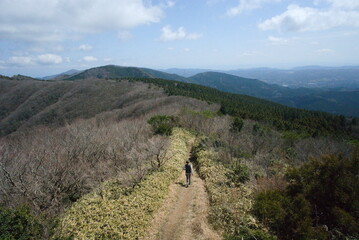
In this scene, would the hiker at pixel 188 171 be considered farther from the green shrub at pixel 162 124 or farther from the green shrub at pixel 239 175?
the green shrub at pixel 162 124

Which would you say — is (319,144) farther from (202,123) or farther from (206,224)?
(206,224)

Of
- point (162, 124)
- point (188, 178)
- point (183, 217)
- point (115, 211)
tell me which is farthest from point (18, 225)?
point (162, 124)

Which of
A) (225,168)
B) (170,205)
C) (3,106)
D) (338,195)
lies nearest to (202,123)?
(225,168)

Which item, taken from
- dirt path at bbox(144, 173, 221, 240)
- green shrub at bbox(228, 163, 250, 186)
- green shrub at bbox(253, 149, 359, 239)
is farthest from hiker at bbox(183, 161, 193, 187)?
green shrub at bbox(253, 149, 359, 239)

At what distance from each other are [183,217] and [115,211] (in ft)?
13.1

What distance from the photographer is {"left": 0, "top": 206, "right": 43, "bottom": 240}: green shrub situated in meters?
8.12

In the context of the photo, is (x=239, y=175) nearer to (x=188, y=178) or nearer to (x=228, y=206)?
(x=188, y=178)

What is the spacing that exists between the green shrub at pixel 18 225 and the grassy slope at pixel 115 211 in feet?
4.79

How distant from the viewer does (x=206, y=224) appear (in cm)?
1198

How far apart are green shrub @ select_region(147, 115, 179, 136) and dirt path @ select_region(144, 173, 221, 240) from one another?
12392 mm

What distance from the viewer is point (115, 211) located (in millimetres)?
12039

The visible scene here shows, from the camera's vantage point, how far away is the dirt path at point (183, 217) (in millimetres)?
11273

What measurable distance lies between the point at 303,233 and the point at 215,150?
1341cm

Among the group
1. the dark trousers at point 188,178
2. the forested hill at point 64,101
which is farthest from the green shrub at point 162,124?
the forested hill at point 64,101
